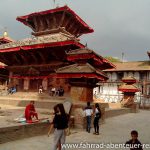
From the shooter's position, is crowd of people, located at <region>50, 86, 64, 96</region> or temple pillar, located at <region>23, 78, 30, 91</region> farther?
temple pillar, located at <region>23, 78, 30, 91</region>

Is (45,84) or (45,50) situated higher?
(45,50)

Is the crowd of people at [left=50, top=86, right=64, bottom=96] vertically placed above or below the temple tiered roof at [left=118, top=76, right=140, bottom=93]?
below

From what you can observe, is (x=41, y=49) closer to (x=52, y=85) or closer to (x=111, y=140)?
(x=52, y=85)

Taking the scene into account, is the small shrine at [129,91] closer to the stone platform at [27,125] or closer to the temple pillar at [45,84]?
the stone platform at [27,125]

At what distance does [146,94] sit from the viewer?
41281 mm

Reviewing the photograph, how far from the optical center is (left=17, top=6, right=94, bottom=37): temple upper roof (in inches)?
891

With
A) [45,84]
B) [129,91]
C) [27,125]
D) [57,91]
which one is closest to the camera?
[27,125]

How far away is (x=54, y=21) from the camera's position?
23250 mm

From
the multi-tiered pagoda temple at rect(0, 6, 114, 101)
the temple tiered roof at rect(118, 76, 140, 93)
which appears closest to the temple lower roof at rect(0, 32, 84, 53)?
the multi-tiered pagoda temple at rect(0, 6, 114, 101)

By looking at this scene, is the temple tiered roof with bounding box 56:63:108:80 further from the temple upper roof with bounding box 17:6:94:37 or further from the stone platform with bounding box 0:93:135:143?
the temple upper roof with bounding box 17:6:94:37

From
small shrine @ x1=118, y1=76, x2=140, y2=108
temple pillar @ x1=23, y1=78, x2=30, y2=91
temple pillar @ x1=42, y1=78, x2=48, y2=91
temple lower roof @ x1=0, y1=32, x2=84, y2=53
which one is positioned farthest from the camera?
small shrine @ x1=118, y1=76, x2=140, y2=108

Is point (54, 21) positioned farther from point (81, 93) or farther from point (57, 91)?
point (81, 93)

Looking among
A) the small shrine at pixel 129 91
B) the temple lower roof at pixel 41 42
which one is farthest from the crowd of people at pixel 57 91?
the small shrine at pixel 129 91

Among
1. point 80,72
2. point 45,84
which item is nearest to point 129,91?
point 45,84
